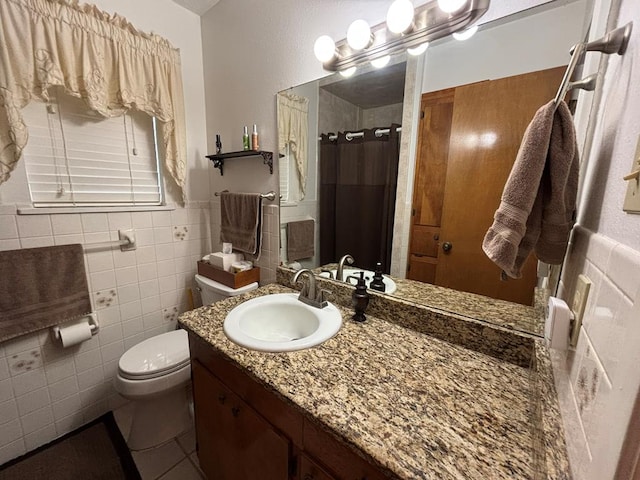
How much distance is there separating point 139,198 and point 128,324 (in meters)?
0.79

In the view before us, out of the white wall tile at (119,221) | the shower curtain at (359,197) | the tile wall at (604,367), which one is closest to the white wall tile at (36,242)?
the white wall tile at (119,221)

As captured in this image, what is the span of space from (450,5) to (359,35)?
0.32m

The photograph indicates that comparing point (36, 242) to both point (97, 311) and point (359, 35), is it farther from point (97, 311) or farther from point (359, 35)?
point (359, 35)

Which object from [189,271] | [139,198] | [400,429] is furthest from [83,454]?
[400,429]

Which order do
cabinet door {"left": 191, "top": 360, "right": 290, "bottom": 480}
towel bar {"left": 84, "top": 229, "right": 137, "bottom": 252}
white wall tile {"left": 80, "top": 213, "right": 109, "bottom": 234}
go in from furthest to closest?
towel bar {"left": 84, "top": 229, "right": 137, "bottom": 252}, white wall tile {"left": 80, "top": 213, "right": 109, "bottom": 234}, cabinet door {"left": 191, "top": 360, "right": 290, "bottom": 480}

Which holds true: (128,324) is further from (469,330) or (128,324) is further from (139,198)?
(469,330)

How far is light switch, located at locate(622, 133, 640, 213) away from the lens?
336 millimetres

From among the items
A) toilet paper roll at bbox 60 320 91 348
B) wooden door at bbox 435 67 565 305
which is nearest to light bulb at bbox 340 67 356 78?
wooden door at bbox 435 67 565 305

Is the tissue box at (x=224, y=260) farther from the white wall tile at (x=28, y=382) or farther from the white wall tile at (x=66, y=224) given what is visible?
the white wall tile at (x=28, y=382)

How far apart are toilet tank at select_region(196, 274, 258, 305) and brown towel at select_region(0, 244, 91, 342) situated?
22.6 inches

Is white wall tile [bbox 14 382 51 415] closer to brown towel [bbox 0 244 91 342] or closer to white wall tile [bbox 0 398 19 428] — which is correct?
white wall tile [bbox 0 398 19 428]

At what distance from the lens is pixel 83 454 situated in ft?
4.44

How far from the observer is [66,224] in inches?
52.7

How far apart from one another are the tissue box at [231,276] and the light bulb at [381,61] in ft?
4.08
